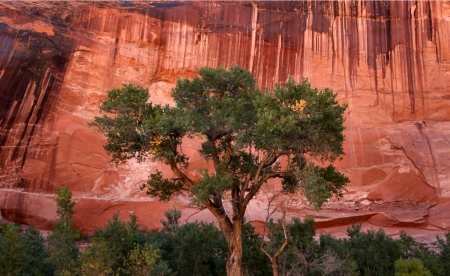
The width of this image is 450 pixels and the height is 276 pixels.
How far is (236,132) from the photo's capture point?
9.08 m

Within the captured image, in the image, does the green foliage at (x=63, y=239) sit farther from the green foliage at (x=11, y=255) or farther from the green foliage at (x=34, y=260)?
the green foliage at (x=11, y=255)

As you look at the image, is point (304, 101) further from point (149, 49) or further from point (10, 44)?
point (10, 44)

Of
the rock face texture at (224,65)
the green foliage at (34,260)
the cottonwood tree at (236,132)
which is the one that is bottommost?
the green foliage at (34,260)

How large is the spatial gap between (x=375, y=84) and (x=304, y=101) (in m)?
12.4

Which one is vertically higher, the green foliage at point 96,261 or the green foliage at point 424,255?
the green foliage at point 424,255

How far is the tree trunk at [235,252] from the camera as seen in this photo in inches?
339

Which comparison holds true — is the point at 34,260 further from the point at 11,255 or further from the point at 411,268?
the point at 411,268

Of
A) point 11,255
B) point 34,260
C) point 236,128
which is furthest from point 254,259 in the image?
point 11,255

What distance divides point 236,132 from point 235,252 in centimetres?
272

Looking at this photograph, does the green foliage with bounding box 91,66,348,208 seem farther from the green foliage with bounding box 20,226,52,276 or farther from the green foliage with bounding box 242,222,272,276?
the green foliage with bounding box 20,226,52,276

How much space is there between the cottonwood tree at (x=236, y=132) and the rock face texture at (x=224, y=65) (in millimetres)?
7656

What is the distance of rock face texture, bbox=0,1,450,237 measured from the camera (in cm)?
1672

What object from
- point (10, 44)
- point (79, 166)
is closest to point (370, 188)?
point (79, 166)

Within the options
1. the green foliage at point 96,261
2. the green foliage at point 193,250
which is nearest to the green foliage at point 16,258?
the green foliage at point 96,261
